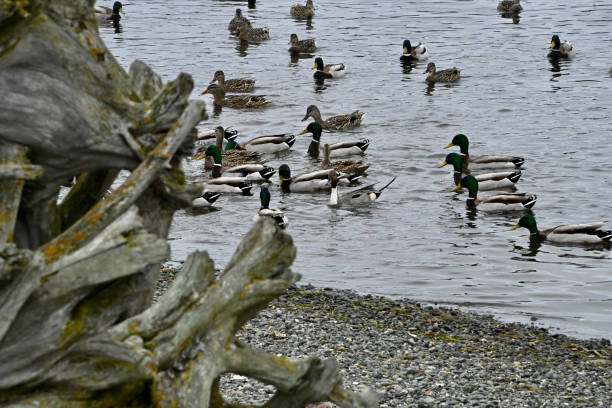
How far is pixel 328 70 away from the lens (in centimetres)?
3612

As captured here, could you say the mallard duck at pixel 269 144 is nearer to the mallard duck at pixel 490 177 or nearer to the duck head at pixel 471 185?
the mallard duck at pixel 490 177

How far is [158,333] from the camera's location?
5930 mm

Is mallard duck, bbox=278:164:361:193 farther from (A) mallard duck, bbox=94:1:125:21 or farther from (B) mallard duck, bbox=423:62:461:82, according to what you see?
(A) mallard duck, bbox=94:1:125:21

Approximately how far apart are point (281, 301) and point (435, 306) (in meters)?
2.55

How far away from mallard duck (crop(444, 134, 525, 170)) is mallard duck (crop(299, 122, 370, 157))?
7.68ft

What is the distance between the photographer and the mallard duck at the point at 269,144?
2691 centimetres

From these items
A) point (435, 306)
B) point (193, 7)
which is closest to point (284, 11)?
point (193, 7)

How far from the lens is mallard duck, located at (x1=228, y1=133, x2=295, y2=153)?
2691 centimetres

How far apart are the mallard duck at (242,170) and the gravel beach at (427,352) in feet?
30.2

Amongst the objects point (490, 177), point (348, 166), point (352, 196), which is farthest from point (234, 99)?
→ point (490, 177)

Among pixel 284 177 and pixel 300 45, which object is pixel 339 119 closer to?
pixel 284 177

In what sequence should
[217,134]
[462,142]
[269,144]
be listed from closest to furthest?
[462,142], [269,144], [217,134]

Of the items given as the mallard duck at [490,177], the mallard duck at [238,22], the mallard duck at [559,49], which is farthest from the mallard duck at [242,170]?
the mallard duck at [238,22]

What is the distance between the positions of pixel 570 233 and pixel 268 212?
6.29 metres
